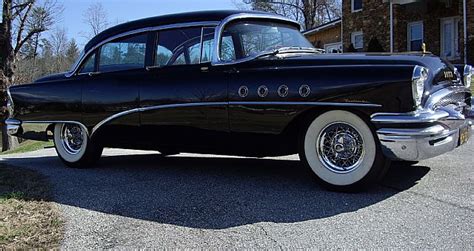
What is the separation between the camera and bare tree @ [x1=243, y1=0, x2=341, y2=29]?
43.0 m

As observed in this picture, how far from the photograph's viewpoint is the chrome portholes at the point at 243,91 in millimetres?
4689

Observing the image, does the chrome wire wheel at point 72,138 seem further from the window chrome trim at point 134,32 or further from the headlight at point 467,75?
the headlight at point 467,75

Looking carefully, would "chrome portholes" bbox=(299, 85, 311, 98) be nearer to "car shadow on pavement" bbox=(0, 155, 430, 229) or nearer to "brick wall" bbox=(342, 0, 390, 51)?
"car shadow on pavement" bbox=(0, 155, 430, 229)

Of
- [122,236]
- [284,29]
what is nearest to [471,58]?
[284,29]

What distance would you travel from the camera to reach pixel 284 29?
5652mm

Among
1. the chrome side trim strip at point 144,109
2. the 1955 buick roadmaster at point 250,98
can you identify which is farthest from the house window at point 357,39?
the chrome side trim strip at point 144,109

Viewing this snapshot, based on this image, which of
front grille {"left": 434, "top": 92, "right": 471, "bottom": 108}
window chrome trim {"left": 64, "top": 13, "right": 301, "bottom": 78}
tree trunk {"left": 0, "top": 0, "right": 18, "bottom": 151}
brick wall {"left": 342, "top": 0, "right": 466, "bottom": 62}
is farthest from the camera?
tree trunk {"left": 0, "top": 0, "right": 18, "bottom": 151}

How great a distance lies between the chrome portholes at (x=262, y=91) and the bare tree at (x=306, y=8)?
3820 centimetres

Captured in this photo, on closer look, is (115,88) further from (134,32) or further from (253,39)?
(253,39)

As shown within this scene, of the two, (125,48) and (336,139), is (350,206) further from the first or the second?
(125,48)

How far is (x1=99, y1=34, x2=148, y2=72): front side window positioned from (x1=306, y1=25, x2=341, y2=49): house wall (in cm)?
2113

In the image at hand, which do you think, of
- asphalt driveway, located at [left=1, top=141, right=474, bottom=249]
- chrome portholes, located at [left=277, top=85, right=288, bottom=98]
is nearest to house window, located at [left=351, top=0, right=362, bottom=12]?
asphalt driveway, located at [left=1, top=141, right=474, bottom=249]

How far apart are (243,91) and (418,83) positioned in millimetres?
1576

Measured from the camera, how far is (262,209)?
13.3 ft
